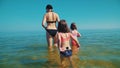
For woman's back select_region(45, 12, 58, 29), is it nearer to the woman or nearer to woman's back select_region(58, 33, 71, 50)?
the woman

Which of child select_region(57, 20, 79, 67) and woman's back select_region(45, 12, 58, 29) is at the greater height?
woman's back select_region(45, 12, 58, 29)

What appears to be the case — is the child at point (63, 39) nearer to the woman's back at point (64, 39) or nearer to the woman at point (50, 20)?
the woman's back at point (64, 39)

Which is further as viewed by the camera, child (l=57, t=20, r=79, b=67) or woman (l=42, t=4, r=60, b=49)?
woman (l=42, t=4, r=60, b=49)

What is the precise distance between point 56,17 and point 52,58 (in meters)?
1.93

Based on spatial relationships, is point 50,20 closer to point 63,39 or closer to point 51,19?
point 51,19

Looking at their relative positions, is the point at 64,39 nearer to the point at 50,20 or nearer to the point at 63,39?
the point at 63,39

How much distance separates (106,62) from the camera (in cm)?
926

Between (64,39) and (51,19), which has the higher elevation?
(51,19)

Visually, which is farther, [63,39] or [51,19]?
[51,19]

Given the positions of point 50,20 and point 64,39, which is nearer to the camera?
point 64,39

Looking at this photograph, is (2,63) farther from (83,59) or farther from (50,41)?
(83,59)

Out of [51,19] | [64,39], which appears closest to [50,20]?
[51,19]

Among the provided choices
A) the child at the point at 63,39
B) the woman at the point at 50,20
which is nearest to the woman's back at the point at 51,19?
the woman at the point at 50,20

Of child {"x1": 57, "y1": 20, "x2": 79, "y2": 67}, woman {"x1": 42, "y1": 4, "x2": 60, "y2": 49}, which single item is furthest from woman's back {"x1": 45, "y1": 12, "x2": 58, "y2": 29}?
child {"x1": 57, "y1": 20, "x2": 79, "y2": 67}
